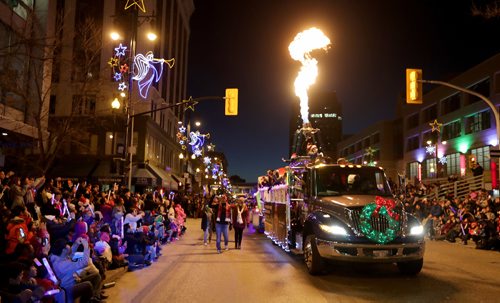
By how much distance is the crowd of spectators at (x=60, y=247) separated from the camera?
602cm

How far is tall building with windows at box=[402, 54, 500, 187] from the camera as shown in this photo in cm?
4462

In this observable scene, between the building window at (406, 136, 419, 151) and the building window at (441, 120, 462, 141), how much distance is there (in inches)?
321

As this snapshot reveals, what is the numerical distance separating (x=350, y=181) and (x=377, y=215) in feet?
5.83

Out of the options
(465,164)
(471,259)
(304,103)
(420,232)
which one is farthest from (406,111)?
(420,232)

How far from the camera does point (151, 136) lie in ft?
134

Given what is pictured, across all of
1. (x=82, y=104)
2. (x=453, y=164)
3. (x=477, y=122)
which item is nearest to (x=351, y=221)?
(x=82, y=104)

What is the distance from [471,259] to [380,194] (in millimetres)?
5222

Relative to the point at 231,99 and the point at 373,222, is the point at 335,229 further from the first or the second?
the point at 231,99

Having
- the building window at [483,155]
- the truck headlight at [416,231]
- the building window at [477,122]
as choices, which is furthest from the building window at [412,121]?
the truck headlight at [416,231]

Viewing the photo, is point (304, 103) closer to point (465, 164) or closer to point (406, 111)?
point (465, 164)

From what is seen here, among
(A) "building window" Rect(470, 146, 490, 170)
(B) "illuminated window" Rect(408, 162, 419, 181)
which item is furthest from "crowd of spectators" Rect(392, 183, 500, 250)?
(B) "illuminated window" Rect(408, 162, 419, 181)

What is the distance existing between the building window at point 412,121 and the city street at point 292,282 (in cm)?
5231

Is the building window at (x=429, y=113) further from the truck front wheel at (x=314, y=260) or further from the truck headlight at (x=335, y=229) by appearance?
the truck headlight at (x=335, y=229)

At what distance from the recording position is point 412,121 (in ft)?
213
